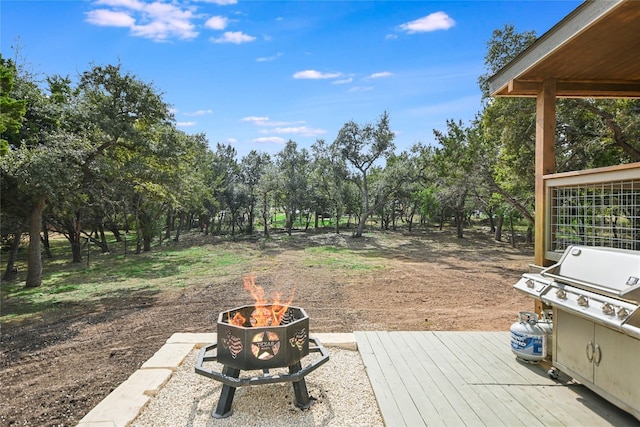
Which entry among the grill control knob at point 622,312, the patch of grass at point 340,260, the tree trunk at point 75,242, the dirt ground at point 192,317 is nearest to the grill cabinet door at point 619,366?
the grill control knob at point 622,312

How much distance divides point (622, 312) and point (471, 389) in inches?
49.2

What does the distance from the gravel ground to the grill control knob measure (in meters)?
1.60

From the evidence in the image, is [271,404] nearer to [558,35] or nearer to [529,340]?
[529,340]

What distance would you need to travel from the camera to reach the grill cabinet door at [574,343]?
244 cm

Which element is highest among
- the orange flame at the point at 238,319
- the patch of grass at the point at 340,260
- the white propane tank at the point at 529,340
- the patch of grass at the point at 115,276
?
the orange flame at the point at 238,319

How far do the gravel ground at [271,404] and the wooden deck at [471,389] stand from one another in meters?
0.16

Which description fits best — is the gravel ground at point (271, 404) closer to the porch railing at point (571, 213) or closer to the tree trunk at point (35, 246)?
the porch railing at point (571, 213)

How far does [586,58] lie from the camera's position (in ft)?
10.6

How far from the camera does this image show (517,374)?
302 centimetres

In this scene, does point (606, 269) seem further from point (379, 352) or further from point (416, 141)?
point (416, 141)

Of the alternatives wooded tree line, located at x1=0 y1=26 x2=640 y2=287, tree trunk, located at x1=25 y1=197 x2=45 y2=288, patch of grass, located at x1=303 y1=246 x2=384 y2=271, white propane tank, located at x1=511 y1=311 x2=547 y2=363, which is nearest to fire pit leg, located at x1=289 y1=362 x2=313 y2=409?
white propane tank, located at x1=511 y1=311 x2=547 y2=363

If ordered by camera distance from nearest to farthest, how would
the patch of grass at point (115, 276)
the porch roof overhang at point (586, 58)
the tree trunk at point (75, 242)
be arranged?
the porch roof overhang at point (586, 58) < the patch of grass at point (115, 276) < the tree trunk at point (75, 242)

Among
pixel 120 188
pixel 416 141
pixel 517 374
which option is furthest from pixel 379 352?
pixel 416 141

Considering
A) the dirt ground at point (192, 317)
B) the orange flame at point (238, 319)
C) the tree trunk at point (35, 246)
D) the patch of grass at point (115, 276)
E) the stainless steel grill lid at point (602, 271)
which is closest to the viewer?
the stainless steel grill lid at point (602, 271)
